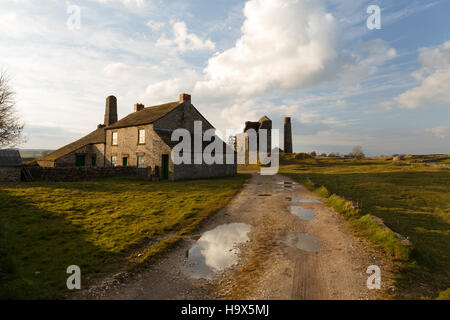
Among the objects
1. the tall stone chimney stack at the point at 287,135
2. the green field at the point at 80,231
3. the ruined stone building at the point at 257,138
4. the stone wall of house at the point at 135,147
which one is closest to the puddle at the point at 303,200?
the green field at the point at 80,231

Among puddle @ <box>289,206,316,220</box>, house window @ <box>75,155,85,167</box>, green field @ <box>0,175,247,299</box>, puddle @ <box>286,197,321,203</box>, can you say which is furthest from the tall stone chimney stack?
puddle @ <box>289,206,316,220</box>

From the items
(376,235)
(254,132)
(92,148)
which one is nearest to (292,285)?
(376,235)

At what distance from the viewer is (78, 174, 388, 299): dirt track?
428 cm

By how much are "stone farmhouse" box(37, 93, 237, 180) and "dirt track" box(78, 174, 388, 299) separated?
1533 cm

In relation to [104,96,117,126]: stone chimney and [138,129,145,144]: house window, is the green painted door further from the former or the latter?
[104,96,117,126]: stone chimney

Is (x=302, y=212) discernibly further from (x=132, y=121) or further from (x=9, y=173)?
(x=9, y=173)

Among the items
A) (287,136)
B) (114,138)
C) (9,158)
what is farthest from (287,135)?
(9,158)

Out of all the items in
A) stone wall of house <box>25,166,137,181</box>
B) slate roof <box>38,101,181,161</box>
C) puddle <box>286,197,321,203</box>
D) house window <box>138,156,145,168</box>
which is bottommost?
puddle <box>286,197,321,203</box>

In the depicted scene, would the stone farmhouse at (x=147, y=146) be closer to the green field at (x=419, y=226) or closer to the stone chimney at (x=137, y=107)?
the stone chimney at (x=137, y=107)

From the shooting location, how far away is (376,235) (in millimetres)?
7004

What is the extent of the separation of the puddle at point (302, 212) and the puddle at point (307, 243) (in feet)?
7.10

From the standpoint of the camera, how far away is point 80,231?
781 centimetres
